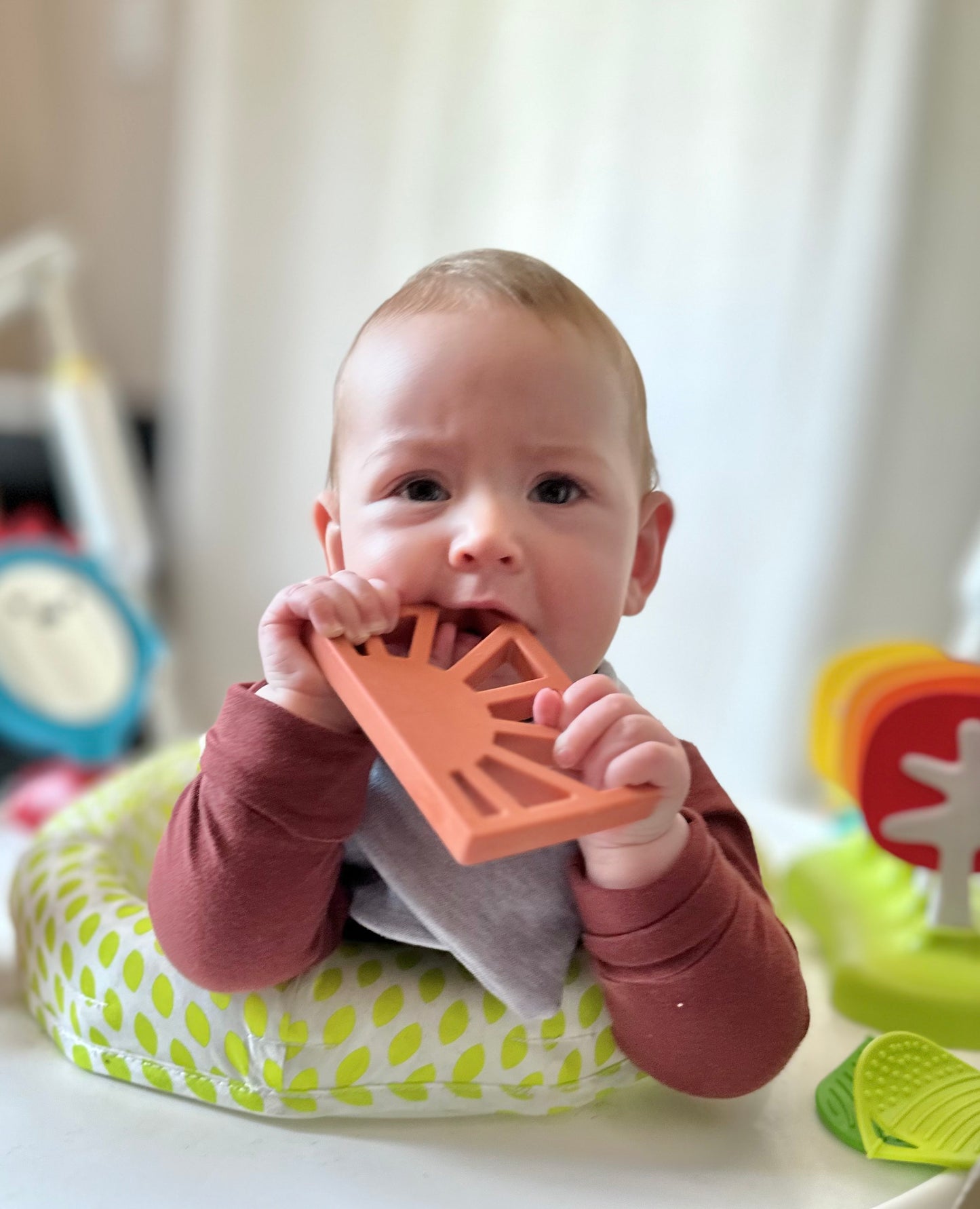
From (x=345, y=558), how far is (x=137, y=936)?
0.60 ft

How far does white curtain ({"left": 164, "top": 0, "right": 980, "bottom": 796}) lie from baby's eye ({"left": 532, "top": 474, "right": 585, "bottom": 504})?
44cm

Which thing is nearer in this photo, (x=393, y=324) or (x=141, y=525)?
(x=393, y=324)

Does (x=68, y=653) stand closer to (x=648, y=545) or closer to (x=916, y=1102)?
(x=648, y=545)

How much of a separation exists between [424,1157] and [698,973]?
0.41 ft

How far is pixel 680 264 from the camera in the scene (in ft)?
3.79

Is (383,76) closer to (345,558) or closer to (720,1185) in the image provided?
(345,558)

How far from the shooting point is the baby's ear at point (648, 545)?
56 centimetres

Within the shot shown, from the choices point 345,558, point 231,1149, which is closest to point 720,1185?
point 231,1149

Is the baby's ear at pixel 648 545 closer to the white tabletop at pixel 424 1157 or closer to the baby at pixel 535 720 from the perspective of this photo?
the baby at pixel 535 720

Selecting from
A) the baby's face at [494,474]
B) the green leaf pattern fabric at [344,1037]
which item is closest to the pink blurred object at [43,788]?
the green leaf pattern fabric at [344,1037]

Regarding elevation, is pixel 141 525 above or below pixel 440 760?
below

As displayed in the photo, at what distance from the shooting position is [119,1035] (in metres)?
0.50

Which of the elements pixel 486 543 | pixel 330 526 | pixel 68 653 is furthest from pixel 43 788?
pixel 486 543

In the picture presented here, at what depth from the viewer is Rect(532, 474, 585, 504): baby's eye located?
1.61ft
